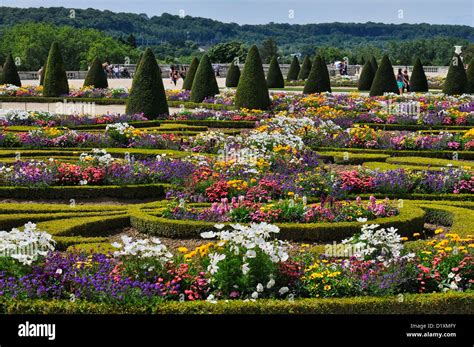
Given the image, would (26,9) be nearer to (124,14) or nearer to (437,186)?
(124,14)

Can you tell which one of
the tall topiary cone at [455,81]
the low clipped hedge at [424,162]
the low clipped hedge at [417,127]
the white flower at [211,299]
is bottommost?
the white flower at [211,299]

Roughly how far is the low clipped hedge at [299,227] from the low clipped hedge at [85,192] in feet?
6.89

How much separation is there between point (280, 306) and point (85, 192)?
6.67 meters

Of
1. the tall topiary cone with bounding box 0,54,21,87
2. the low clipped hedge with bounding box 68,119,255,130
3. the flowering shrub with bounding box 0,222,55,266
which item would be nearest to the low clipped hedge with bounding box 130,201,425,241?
the flowering shrub with bounding box 0,222,55,266

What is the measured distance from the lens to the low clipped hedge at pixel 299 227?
11.4 metres

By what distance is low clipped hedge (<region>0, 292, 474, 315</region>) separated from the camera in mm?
8031

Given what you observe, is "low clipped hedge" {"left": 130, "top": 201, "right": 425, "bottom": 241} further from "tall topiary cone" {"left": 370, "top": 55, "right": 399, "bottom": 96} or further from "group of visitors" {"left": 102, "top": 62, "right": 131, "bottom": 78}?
"group of visitors" {"left": 102, "top": 62, "right": 131, "bottom": 78}

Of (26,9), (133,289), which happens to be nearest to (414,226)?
(133,289)

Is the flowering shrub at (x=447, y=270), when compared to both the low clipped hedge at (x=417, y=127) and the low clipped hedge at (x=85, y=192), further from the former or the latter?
the low clipped hedge at (x=417, y=127)

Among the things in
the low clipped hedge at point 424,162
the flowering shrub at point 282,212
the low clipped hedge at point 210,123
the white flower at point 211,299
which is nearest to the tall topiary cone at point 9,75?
the low clipped hedge at point 210,123

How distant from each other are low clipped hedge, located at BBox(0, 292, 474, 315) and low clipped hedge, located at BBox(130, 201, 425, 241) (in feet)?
9.91

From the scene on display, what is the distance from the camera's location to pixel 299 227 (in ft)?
37.4

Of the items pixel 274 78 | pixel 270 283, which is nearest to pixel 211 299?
pixel 270 283
